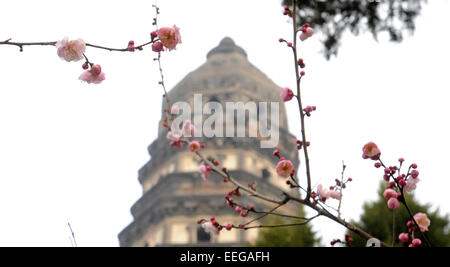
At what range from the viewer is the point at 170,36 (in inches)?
152

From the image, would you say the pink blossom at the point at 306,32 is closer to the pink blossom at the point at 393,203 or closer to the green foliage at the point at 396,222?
the pink blossom at the point at 393,203

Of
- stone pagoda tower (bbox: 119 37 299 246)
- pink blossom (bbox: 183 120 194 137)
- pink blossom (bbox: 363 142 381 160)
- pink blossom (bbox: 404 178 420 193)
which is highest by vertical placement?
stone pagoda tower (bbox: 119 37 299 246)

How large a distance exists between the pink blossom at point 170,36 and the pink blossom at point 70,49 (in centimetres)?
54

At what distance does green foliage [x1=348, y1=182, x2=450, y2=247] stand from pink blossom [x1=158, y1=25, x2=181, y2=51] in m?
8.79

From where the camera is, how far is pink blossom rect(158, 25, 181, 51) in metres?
3.85

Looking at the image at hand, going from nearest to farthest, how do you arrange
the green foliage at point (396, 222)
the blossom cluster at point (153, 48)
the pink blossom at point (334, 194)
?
1. the blossom cluster at point (153, 48)
2. the pink blossom at point (334, 194)
3. the green foliage at point (396, 222)

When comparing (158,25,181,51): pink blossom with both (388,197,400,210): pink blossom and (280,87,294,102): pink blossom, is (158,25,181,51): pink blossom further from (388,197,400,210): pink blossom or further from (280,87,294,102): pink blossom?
(388,197,400,210): pink blossom

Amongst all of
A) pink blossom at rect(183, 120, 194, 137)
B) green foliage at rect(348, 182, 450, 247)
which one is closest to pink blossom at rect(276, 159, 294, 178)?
pink blossom at rect(183, 120, 194, 137)

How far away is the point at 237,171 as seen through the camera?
40188 mm

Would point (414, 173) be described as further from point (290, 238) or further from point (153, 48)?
point (290, 238)

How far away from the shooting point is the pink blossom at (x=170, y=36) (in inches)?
152

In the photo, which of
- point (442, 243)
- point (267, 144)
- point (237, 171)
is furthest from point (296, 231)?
point (267, 144)

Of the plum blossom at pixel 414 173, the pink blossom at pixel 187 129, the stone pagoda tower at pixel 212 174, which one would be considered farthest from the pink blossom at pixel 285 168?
the stone pagoda tower at pixel 212 174
